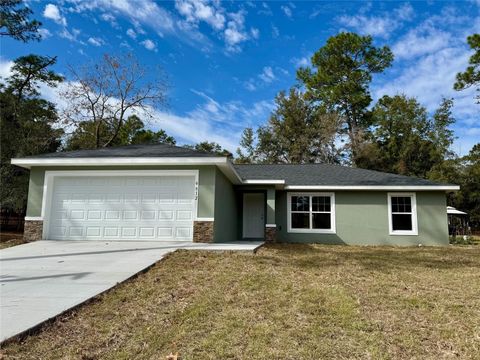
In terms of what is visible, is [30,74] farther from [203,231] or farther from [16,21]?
[203,231]

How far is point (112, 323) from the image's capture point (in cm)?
387

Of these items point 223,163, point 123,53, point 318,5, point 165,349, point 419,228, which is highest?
point 123,53

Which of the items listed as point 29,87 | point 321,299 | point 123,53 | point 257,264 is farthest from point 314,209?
point 29,87

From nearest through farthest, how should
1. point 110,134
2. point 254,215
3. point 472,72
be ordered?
1. point 254,215
2. point 472,72
3. point 110,134

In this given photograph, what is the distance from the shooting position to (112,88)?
21.7 m

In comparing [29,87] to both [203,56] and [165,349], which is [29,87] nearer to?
[203,56]

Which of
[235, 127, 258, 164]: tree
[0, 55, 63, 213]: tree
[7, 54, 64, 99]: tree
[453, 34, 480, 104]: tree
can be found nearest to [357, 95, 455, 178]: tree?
[235, 127, 258, 164]: tree

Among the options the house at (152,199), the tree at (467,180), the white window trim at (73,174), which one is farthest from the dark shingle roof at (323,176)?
the tree at (467,180)

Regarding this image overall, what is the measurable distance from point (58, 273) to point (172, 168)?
16.1 ft

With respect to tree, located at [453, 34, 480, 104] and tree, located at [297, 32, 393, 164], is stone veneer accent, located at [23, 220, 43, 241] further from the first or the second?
tree, located at [297, 32, 393, 164]

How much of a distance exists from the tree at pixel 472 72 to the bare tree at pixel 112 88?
16123mm

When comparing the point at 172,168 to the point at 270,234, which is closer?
the point at 172,168

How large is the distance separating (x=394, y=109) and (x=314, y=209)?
22247 mm

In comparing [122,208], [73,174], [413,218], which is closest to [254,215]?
[122,208]
